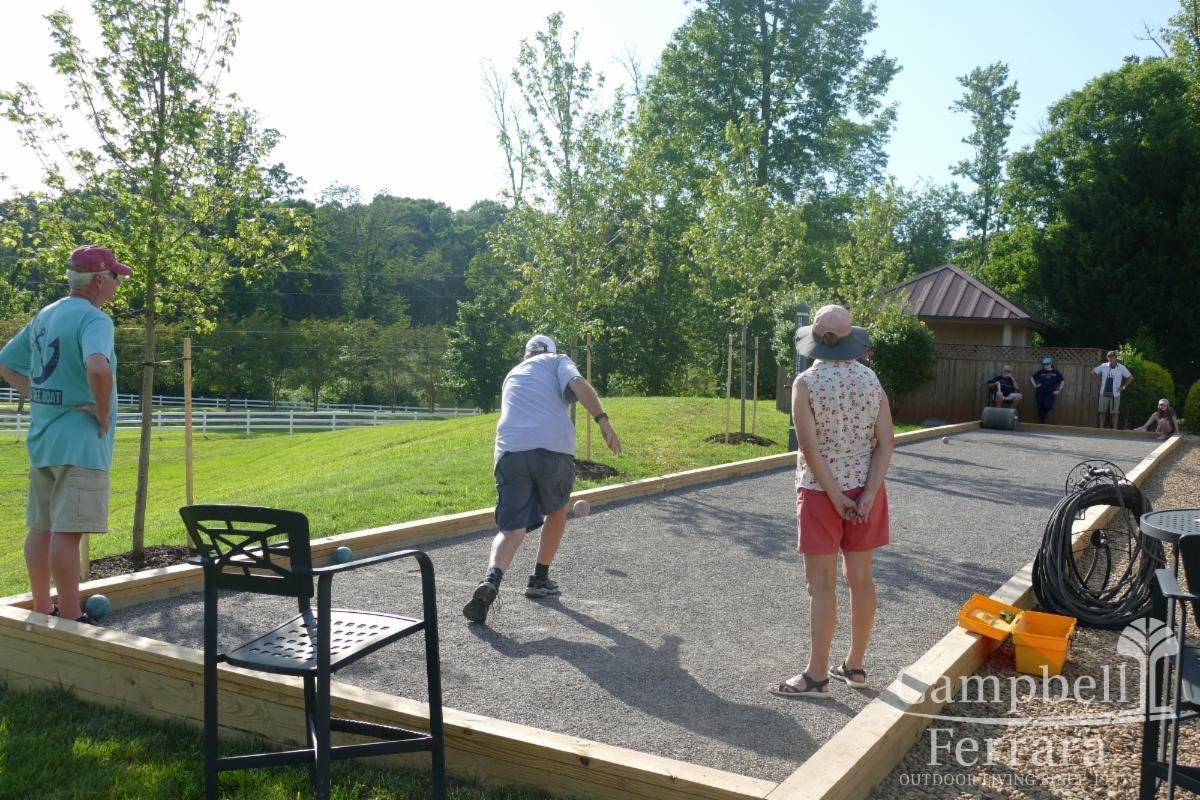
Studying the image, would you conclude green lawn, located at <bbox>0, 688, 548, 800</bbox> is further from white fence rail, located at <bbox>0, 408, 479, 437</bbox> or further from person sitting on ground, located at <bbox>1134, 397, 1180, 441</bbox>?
white fence rail, located at <bbox>0, 408, 479, 437</bbox>

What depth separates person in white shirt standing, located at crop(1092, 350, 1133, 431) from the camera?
22438mm

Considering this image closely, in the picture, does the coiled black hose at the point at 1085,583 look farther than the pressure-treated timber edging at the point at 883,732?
Yes

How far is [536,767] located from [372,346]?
48723 mm

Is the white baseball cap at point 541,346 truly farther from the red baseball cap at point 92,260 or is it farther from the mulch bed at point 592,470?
the mulch bed at point 592,470

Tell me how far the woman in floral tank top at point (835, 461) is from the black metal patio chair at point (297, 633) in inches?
70.0

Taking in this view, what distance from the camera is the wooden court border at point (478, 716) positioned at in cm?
329

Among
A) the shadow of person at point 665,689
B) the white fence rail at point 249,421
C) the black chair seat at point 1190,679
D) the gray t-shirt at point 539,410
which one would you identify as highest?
the gray t-shirt at point 539,410

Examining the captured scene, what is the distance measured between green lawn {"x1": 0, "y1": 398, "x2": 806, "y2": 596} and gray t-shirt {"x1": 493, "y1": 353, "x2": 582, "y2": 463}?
2.99m

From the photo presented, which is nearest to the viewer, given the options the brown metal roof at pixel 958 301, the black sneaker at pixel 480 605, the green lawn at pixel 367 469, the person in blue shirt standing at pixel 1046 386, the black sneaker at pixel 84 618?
the black sneaker at pixel 84 618

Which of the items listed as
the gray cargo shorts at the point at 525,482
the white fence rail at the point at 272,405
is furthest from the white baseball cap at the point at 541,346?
the white fence rail at the point at 272,405

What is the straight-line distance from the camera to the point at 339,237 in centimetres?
7225

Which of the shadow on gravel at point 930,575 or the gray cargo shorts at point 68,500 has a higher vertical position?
the gray cargo shorts at point 68,500

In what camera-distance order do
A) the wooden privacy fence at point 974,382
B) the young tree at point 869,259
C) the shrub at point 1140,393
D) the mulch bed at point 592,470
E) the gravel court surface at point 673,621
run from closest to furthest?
the gravel court surface at point 673,621 → the mulch bed at point 592,470 → the young tree at point 869,259 → the shrub at point 1140,393 → the wooden privacy fence at point 974,382

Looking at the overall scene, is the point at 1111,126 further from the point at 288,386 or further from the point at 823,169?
the point at 288,386
